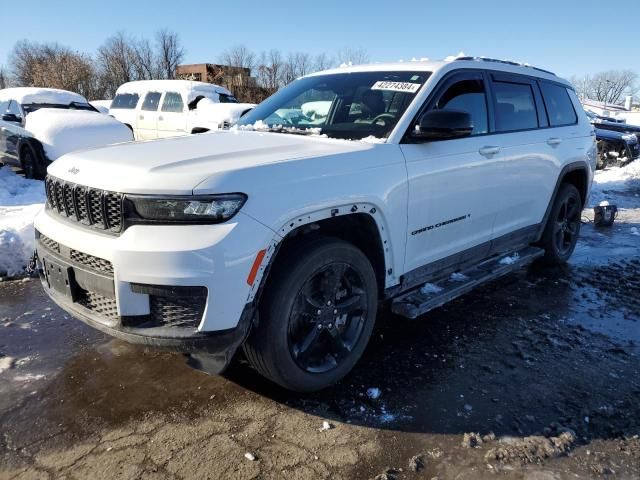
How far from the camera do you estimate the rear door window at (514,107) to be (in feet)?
13.6

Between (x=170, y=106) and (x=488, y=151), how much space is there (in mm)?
13046

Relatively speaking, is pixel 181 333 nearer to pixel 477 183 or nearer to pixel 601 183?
pixel 477 183

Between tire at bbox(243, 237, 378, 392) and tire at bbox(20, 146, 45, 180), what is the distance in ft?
28.2

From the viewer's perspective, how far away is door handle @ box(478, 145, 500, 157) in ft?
12.4

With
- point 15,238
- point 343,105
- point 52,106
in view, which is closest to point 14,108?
point 52,106

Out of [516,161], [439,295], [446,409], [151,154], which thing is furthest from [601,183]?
[151,154]

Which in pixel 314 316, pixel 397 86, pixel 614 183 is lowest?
pixel 614 183

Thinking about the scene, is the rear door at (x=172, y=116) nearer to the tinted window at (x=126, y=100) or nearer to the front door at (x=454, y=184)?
the tinted window at (x=126, y=100)

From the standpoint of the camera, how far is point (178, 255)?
7.43ft

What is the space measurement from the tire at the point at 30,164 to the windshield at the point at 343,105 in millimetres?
7215

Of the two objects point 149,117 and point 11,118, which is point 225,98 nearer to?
point 149,117

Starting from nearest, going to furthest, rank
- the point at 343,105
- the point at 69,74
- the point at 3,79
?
the point at 343,105
the point at 69,74
the point at 3,79

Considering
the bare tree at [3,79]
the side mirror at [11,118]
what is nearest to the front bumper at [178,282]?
the side mirror at [11,118]

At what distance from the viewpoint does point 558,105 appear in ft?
16.8
